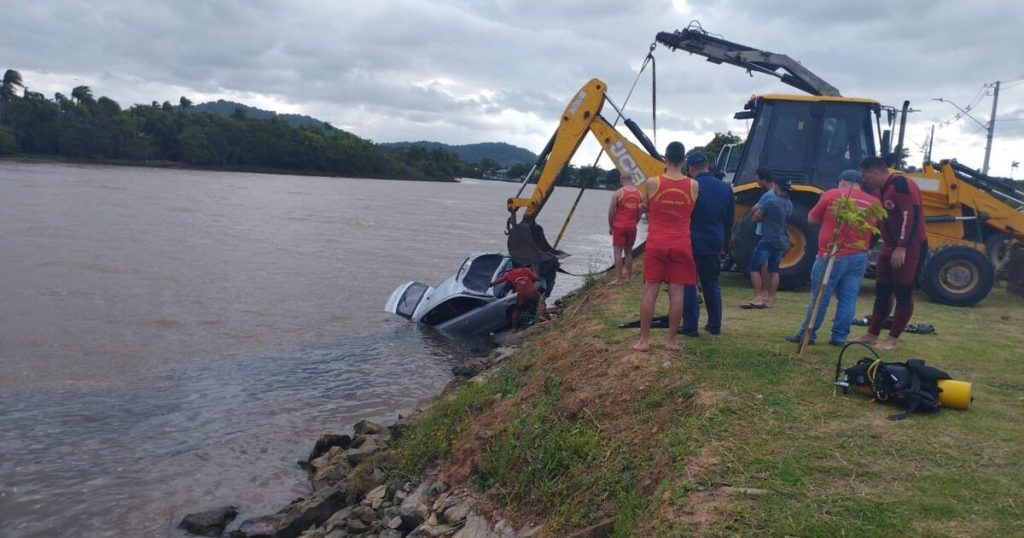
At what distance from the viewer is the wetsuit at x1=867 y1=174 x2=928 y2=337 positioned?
741 cm

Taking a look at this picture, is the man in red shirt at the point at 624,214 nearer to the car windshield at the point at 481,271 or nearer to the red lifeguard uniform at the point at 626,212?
the red lifeguard uniform at the point at 626,212

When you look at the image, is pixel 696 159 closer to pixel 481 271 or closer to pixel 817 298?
pixel 817 298

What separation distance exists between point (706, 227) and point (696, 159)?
2.21 feet

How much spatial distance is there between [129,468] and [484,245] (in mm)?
23215

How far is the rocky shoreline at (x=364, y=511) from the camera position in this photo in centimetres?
585

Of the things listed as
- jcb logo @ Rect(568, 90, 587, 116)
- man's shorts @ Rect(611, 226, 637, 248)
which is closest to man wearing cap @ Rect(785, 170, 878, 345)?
man's shorts @ Rect(611, 226, 637, 248)

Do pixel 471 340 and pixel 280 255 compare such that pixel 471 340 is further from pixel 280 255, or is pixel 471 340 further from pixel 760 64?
Result: pixel 280 255

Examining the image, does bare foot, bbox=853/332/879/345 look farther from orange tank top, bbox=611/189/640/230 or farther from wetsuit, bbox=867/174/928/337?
orange tank top, bbox=611/189/640/230

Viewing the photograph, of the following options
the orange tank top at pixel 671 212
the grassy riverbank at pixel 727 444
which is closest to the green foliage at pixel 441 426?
the grassy riverbank at pixel 727 444

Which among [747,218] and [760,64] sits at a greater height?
[760,64]

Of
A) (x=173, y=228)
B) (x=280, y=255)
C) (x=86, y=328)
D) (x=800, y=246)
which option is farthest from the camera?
(x=173, y=228)

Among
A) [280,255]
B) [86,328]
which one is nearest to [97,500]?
[86,328]

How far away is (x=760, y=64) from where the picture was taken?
14.1m

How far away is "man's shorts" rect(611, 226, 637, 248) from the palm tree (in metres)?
81.4
